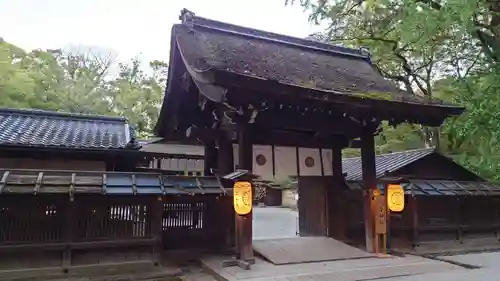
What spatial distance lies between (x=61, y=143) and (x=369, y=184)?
731 centimetres

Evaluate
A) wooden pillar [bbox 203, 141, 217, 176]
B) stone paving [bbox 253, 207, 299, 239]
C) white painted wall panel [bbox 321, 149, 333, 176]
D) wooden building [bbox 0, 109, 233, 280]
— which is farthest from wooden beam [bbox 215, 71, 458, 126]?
stone paving [bbox 253, 207, 299, 239]

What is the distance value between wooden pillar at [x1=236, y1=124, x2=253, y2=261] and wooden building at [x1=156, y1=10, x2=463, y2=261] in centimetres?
2

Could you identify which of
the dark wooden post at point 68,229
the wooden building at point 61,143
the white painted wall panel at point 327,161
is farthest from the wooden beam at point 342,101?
the wooden building at point 61,143

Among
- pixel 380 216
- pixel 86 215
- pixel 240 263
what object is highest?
pixel 86 215

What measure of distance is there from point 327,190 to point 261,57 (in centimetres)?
370

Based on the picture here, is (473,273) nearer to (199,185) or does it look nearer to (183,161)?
(199,185)

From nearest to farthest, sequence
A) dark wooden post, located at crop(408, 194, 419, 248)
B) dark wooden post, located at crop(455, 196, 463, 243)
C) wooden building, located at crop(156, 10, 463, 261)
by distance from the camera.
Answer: wooden building, located at crop(156, 10, 463, 261) < dark wooden post, located at crop(408, 194, 419, 248) < dark wooden post, located at crop(455, 196, 463, 243)

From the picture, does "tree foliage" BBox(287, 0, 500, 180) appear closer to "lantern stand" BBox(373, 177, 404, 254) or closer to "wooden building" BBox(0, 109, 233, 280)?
"lantern stand" BBox(373, 177, 404, 254)

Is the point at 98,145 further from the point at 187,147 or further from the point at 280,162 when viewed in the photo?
the point at 187,147

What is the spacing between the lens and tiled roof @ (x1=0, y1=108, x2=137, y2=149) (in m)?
8.88

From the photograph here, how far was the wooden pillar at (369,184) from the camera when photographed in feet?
27.1

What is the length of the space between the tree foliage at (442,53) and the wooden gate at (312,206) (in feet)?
14.4

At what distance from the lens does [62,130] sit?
1017 centimetres

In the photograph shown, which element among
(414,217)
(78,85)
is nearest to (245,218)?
(414,217)
